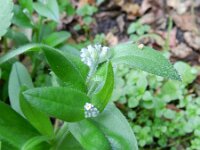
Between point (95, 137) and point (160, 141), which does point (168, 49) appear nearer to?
point (160, 141)

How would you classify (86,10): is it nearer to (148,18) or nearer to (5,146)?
(148,18)

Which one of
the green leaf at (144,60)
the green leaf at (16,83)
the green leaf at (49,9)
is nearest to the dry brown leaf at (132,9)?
the green leaf at (49,9)

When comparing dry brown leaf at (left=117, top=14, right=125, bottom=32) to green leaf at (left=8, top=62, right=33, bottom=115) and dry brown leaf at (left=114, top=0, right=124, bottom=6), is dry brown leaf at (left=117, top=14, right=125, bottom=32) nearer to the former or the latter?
dry brown leaf at (left=114, top=0, right=124, bottom=6)

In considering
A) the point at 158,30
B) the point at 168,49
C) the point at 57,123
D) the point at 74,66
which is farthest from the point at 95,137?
the point at 158,30

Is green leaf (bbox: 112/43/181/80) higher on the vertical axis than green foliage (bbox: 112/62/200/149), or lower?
higher

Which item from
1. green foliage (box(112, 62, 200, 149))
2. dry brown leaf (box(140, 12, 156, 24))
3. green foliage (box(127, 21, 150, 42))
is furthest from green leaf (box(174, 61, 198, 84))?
dry brown leaf (box(140, 12, 156, 24))
